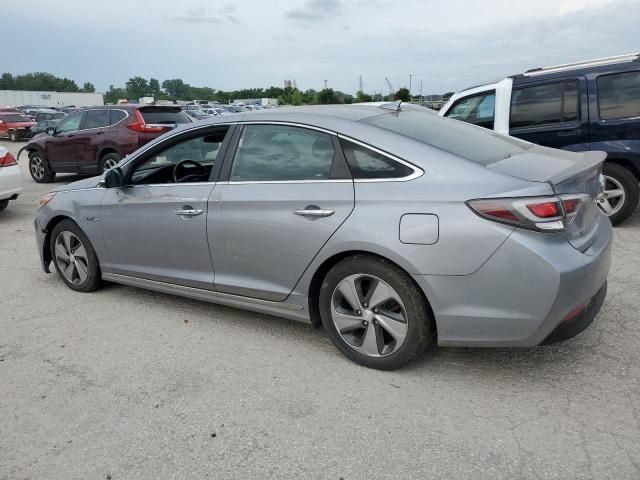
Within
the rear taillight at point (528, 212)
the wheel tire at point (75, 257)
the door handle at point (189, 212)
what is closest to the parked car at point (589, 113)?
the rear taillight at point (528, 212)

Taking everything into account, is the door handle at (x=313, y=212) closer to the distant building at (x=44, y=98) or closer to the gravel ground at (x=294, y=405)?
the gravel ground at (x=294, y=405)

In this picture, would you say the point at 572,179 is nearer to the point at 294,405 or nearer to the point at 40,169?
the point at 294,405

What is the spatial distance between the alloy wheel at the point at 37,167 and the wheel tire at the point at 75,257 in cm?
892

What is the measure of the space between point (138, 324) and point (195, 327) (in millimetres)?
477

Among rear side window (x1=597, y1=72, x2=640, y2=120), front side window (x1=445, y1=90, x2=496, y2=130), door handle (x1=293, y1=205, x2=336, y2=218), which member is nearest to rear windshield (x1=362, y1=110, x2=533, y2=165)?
door handle (x1=293, y1=205, x2=336, y2=218)

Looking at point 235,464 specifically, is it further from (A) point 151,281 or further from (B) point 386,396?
(A) point 151,281

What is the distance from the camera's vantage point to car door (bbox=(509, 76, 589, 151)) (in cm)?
616

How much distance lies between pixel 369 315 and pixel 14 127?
103ft

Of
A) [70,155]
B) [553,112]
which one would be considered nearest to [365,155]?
[553,112]

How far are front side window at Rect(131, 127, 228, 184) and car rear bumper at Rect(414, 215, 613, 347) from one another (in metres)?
1.91

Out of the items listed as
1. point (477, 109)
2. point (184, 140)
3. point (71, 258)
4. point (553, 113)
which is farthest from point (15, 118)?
point (553, 113)

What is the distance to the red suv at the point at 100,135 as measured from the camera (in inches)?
430

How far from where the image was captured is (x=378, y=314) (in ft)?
10.3

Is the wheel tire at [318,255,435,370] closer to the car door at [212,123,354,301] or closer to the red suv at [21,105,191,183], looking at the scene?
the car door at [212,123,354,301]
